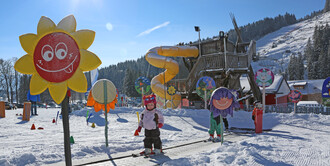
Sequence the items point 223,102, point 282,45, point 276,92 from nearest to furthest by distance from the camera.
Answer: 1. point 223,102
2. point 276,92
3. point 282,45

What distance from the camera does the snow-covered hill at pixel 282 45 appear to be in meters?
105

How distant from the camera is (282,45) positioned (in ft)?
413

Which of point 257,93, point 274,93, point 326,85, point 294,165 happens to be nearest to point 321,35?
point 274,93

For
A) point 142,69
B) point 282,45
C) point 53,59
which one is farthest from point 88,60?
point 282,45

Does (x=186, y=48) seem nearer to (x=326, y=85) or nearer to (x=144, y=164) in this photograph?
(x=326, y=85)

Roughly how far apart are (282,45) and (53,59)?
14191 cm

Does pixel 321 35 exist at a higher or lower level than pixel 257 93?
higher

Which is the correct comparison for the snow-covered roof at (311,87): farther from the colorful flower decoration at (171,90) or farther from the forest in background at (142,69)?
the colorful flower decoration at (171,90)

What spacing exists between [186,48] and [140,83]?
17.2ft

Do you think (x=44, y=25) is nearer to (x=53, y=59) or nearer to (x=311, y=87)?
(x=53, y=59)

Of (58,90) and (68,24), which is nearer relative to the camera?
(58,90)

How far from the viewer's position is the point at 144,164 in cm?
517

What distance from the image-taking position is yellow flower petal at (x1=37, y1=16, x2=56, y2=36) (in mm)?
3605

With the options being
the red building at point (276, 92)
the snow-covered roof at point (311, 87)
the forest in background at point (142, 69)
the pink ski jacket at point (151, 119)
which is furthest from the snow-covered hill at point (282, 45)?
the pink ski jacket at point (151, 119)
